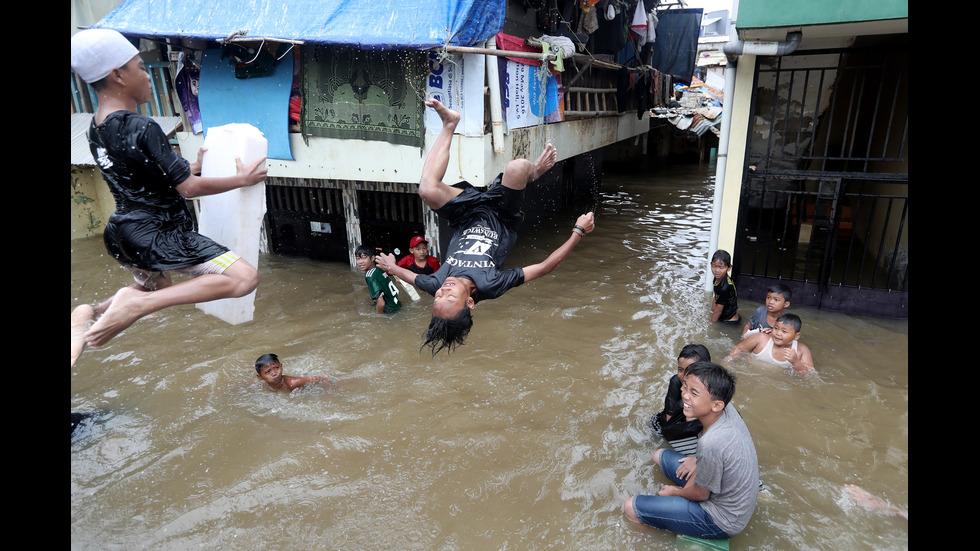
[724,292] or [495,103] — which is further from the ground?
[495,103]

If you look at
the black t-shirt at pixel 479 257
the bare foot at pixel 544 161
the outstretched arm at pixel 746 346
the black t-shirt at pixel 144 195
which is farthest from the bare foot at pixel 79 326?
the outstretched arm at pixel 746 346

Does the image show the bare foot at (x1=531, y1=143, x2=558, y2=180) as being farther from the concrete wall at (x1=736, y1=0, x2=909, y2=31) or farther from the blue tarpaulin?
the concrete wall at (x1=736, y1=0, x2=909, y2=31)

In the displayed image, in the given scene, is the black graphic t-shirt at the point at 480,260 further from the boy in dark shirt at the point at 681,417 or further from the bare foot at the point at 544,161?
the boy in dark shirt at the point at 681,417

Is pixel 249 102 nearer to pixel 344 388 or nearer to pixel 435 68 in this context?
pixel 435 68

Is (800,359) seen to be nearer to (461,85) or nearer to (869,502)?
(869,502)

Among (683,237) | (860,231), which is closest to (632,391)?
(683,237)

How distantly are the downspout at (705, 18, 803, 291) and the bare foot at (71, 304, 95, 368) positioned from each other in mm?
5902

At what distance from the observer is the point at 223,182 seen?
10.8 feet

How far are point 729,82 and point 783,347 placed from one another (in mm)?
3183

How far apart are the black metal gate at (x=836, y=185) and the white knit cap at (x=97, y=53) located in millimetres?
5802

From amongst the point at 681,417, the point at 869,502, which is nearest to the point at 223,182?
the point at 681,417

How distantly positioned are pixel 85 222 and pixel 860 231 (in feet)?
46.1

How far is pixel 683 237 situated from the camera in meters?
10.1

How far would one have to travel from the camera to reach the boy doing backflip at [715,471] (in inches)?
119
